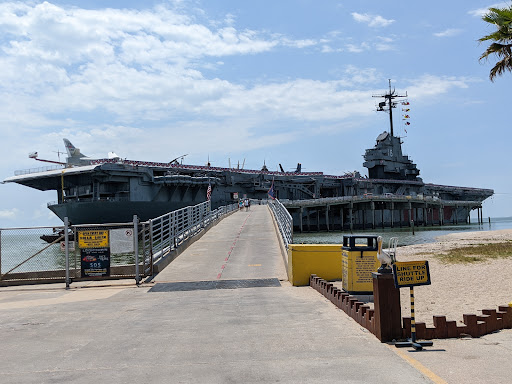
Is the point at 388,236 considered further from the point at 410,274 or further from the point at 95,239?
the point at 410,274

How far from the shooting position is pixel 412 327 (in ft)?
20.6

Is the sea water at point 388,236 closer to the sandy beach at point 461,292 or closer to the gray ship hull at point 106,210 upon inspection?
the gray ship hull at point 106,210

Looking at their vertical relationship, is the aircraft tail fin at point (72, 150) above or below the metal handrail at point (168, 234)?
above

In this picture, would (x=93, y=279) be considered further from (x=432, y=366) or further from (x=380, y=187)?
(x=380, y=187)

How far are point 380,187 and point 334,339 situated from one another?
9209cm

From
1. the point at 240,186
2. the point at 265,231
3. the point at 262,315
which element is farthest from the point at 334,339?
the point at 240,186

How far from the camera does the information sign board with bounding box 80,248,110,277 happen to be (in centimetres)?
1409

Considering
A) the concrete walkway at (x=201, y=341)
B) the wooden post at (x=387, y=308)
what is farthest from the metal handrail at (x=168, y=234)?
the wooden post at (x=387, y=308)

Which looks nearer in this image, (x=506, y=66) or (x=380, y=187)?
(x=506, y=66)

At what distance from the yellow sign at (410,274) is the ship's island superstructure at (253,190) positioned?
51511 millimetres

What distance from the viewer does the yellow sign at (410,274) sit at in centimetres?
632

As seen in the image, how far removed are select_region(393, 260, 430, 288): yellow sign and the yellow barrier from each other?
5770 millimetres

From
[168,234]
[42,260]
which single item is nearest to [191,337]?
[168,234]

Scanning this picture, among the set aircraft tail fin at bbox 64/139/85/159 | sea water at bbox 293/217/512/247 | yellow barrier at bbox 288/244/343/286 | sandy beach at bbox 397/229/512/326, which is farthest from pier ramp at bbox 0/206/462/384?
aircraft tail fin at bbox 64/139/85/159
